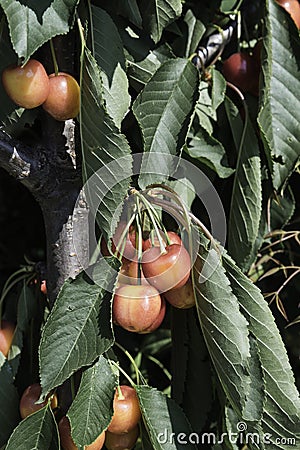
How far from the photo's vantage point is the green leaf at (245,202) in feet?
3.09

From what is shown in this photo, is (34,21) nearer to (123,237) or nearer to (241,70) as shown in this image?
(123,237)

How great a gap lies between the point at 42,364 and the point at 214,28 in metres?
0.55

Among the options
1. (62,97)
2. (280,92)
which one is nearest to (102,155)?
(62,97)

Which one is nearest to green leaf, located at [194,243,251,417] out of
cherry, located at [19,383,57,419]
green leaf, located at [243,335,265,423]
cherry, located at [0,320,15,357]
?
green leaf, located at [243,335,265,423]

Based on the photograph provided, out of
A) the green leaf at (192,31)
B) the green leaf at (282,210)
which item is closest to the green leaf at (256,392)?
the green leaf at (282,210)

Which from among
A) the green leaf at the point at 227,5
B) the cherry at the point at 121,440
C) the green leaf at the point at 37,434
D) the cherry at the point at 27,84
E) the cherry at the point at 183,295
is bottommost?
the cherry at the point at 121,440

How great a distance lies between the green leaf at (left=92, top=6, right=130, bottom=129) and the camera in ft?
2.60

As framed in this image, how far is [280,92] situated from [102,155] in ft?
0.93

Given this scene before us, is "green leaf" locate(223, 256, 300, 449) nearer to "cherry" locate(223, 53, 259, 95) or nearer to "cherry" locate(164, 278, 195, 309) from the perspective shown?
"cherry" locate(164, 278, 195, 309)

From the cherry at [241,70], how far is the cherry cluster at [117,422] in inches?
17.4

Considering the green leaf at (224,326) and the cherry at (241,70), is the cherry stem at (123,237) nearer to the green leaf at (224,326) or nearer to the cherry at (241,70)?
the green leaf at (224,326)

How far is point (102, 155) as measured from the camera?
733mm

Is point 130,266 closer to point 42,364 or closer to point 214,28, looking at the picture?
point 42,364

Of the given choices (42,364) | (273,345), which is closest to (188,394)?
(273,345)
